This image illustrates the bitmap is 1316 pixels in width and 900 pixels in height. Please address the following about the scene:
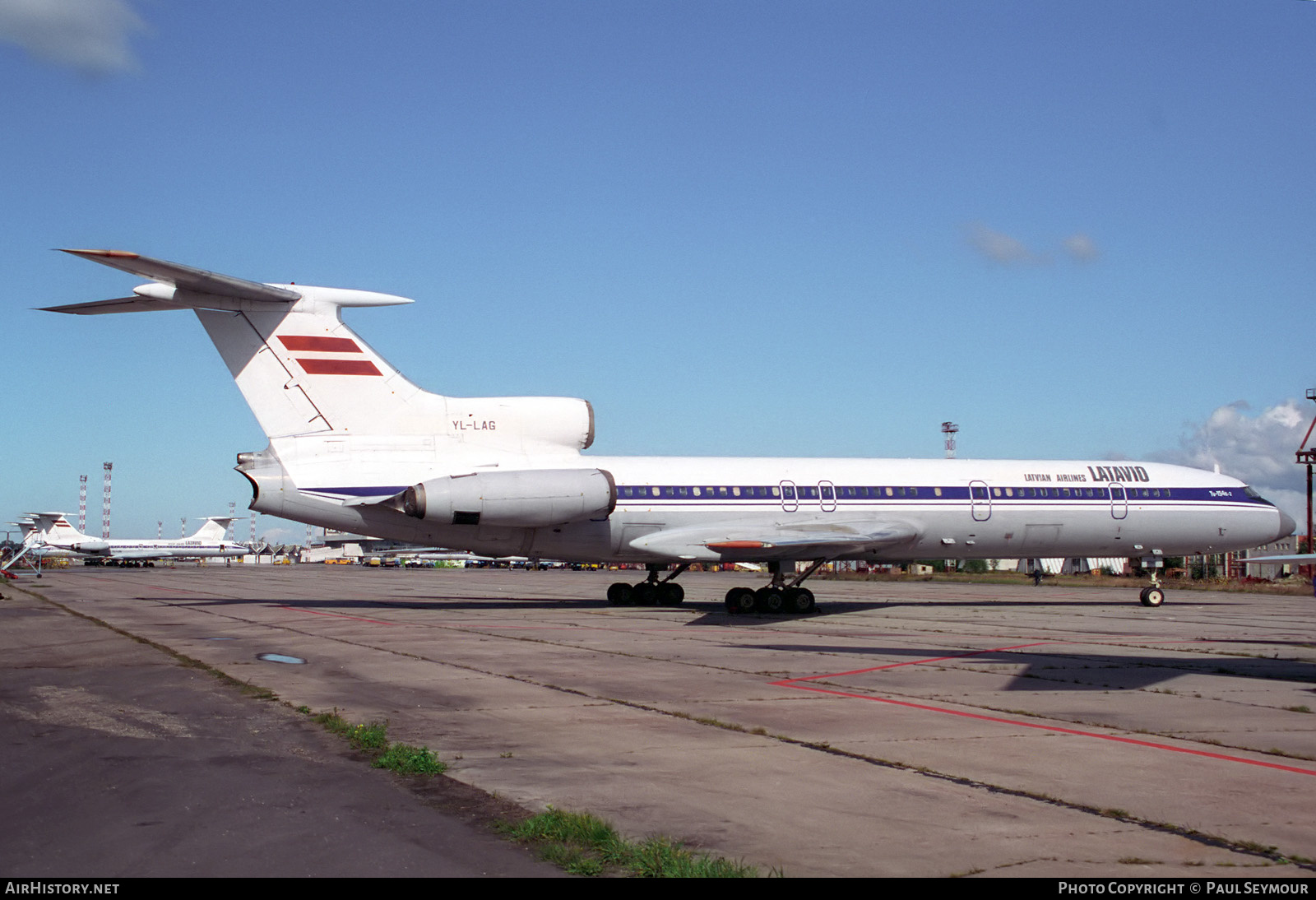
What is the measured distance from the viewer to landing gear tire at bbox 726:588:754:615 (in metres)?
23.9

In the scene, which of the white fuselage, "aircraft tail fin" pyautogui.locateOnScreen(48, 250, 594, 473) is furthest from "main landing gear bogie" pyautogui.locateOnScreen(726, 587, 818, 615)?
"aircraft tail fin" pyautogui.locateOnScreen(48, 250, 594, 473)

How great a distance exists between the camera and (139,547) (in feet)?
300

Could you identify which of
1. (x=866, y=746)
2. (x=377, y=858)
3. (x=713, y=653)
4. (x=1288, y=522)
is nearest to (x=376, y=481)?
(x=713, y=653)

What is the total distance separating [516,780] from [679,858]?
2213 millimetres

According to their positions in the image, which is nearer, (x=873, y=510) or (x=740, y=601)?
(x=740, y=601)

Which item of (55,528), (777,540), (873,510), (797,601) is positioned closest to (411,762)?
(777,540)

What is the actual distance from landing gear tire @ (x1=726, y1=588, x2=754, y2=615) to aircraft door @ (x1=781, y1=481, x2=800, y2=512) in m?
2.43

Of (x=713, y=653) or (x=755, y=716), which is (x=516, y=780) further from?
(x=713, y=653)

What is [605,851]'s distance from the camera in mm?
5180

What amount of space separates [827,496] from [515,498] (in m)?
7.82

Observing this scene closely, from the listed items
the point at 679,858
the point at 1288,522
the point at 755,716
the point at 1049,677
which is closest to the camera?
the point at 679,858

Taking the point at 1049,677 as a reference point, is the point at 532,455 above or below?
above

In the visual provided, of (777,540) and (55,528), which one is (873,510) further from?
Result: (55,528)

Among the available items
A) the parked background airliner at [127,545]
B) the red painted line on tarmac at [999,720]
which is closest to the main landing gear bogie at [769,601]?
the red painted line on tarmac at [999,720]
